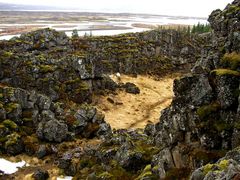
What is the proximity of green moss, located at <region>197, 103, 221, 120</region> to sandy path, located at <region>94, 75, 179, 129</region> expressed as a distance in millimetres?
43689

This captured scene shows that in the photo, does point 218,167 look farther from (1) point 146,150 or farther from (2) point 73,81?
(2) point 73,81

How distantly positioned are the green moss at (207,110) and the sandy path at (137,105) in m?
43.7

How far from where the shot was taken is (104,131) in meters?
70.1

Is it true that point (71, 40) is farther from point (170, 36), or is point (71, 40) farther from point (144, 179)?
point (144, 179)

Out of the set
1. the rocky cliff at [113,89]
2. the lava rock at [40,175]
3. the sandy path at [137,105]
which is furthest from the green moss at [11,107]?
the sandy path at [137,105]

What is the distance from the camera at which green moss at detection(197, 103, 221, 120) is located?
36094mm

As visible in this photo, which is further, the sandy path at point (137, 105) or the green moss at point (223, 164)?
the sandy path at point (137, 105)

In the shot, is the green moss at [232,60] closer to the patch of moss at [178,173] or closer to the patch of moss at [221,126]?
the patch of moss at [221,126]

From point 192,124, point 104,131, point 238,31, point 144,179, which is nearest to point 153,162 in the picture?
point 144,179

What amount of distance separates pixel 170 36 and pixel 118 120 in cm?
6977

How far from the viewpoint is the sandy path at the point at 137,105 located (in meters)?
84.4

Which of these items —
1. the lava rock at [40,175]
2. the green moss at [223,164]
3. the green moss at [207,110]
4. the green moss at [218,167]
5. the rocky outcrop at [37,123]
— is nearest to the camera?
the green moss at [218,167]

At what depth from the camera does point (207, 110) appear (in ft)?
119

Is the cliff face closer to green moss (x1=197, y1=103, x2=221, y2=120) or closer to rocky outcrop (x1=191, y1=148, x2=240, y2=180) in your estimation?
green moss (x1=197, y1=103, x2=221, y2=120)
